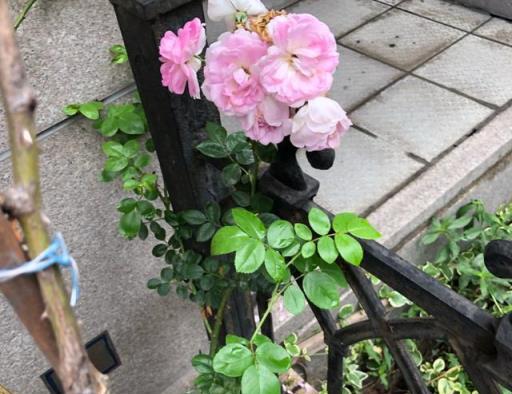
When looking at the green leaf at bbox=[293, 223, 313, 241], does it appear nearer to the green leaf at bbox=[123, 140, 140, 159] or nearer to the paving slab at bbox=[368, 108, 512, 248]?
the green leaf at bbox=[123, 140, 140, 159]

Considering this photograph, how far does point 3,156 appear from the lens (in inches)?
49.1

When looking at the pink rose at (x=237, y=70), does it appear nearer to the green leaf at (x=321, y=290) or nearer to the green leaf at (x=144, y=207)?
the green leaf at (x=321, y=290)

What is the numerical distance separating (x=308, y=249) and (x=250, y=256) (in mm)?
109

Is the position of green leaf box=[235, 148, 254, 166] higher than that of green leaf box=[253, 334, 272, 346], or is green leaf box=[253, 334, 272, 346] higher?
green leaf box=[235, 148, 254, 166]

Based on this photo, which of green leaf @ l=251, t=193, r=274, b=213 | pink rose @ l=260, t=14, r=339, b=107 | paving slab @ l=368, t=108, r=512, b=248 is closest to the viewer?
pink rose @ l=260, t=14, r=339, b=107

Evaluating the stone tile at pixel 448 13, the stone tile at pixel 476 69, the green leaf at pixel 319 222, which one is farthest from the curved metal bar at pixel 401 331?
the stone tile at pixel 448 13

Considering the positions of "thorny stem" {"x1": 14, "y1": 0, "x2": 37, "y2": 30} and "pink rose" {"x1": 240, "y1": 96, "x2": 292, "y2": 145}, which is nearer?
"pink rose" {"x1": 240, "y1": 96, "x2": 292, "y2": 145}

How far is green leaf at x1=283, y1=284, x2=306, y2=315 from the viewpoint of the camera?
3.69ft

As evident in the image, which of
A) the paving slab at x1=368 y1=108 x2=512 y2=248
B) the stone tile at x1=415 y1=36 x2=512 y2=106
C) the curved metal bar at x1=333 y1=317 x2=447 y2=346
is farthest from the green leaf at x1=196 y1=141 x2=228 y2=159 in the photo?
the stone tile at x1=415 y1=36 x2=512 y2=106

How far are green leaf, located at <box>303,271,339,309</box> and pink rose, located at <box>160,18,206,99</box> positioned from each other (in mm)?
393

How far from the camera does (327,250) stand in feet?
3.48

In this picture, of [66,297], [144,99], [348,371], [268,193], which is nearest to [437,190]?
[348,371]

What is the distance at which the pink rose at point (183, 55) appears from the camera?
3.29 ft

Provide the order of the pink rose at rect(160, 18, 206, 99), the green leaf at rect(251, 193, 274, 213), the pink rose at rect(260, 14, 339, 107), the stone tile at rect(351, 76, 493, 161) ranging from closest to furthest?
the pink rose at rect(260, 14, 339, 107) < the pink rose at rect(160, 18, 206, 99) < the green leaf at rect(251, 193, 274, 213) < the stone tile at rect(351, 76, 493, 161)
